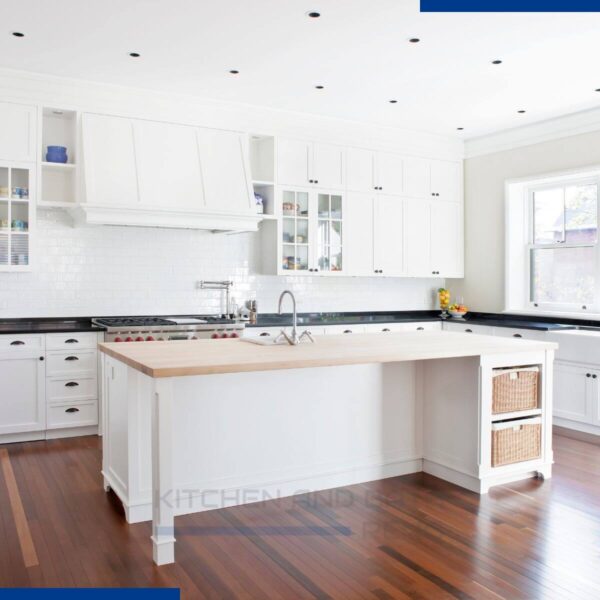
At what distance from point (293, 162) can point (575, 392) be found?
3.43 metres

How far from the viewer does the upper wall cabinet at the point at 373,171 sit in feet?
22.7

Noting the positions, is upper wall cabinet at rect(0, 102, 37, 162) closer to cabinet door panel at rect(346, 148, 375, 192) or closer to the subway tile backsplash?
the subway tile backsplash

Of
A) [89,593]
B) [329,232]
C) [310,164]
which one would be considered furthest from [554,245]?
[89,593]

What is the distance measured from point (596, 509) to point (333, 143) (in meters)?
4.41

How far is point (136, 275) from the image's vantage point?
6.12 metres

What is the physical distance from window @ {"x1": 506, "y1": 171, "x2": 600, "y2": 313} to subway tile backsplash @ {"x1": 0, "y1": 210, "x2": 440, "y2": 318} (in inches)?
83.9

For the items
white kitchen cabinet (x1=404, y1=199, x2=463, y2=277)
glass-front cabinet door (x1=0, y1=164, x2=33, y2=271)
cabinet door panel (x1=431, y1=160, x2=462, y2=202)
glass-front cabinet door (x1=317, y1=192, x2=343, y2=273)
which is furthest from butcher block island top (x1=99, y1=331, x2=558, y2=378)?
cabinet door panel (x1=431, y1=160, x2=462, y2=202)

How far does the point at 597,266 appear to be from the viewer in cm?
629

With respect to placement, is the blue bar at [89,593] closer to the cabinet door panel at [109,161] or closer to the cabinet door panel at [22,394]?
the cabinet door panel at [22,394]

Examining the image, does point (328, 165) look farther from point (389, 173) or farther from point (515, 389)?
point (515, 389)

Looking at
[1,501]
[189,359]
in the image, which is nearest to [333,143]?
[189,359]

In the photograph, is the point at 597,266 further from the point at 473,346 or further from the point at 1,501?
the point at 1,501

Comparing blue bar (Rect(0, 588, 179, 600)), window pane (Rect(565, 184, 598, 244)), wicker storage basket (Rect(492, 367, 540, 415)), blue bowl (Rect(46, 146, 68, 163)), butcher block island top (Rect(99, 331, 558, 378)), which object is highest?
blue bowl (Rect(46, 146, 68, 163))

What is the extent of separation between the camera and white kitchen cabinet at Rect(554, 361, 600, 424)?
5.43 metres
